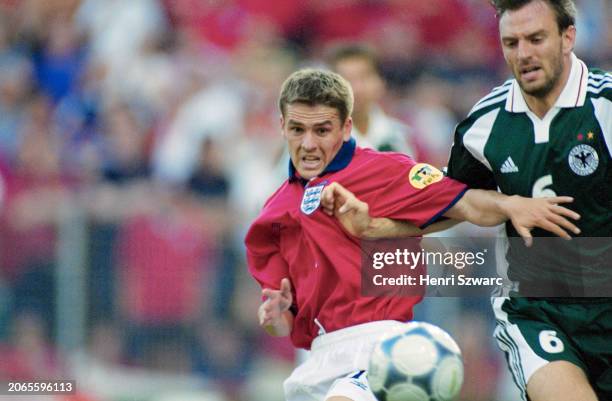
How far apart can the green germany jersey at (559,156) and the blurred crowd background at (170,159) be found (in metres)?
3.19

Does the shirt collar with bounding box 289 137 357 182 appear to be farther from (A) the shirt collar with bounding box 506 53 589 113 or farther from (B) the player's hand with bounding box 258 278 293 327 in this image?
(A) the shirt collar with bounding box 506 53 589 113

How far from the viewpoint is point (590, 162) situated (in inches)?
210

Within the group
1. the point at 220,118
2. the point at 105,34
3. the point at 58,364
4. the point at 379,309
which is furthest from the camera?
the point at 105,34

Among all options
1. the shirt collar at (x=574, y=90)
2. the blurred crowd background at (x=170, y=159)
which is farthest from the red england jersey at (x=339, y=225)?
the blurred crowd background at (x=170, y=159)

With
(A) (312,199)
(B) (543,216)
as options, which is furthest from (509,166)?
(A) (312,199)

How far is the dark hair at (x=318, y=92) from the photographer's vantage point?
19.7 feet

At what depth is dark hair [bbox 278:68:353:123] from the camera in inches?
236

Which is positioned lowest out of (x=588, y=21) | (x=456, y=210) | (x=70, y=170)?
(x=456, y=210)

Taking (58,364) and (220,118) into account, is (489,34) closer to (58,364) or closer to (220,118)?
(220,118)

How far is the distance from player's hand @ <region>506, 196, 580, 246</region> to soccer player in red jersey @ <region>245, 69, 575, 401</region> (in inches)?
6.8

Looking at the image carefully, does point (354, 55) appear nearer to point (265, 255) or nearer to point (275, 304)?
point (265, 255)

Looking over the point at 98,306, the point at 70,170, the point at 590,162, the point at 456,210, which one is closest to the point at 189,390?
the point at 98,306

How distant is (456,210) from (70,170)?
5.13 meters

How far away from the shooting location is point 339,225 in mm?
5863
